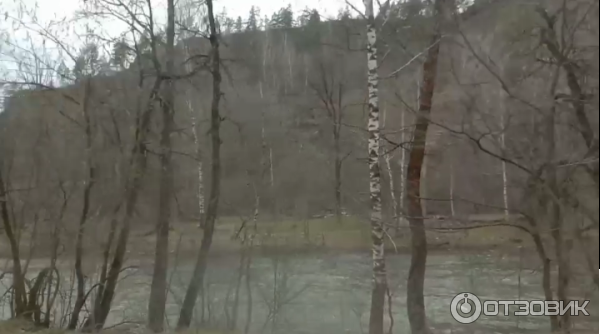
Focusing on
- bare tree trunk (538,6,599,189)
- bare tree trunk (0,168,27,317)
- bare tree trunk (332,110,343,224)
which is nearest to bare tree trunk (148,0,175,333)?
bare tree trunk (0,168,27,317)

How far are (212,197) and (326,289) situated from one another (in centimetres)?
309

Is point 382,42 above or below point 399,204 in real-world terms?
above

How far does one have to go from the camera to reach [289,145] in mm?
14102

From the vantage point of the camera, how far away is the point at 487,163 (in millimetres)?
9773

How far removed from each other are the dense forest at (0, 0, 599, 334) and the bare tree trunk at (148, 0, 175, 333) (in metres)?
0.04

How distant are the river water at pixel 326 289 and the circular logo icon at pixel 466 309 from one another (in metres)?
0.54

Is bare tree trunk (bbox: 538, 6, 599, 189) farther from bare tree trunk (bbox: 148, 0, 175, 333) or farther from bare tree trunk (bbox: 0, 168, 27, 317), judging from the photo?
bare tree trunk (bbox: 0, 168, 27, 317)

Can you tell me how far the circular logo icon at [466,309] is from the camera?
31.0 feet

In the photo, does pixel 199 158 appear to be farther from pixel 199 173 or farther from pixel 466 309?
pixel 466 309

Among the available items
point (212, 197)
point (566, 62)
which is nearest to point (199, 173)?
point (212, 197)

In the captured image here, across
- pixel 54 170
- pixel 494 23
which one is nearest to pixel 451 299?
pixel 494 23

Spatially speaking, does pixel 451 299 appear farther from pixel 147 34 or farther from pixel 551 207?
pixel 147 34

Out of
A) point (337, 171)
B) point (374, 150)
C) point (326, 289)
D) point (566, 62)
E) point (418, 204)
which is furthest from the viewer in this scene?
point (337, 171)

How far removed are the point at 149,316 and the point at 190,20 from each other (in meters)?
5.72
